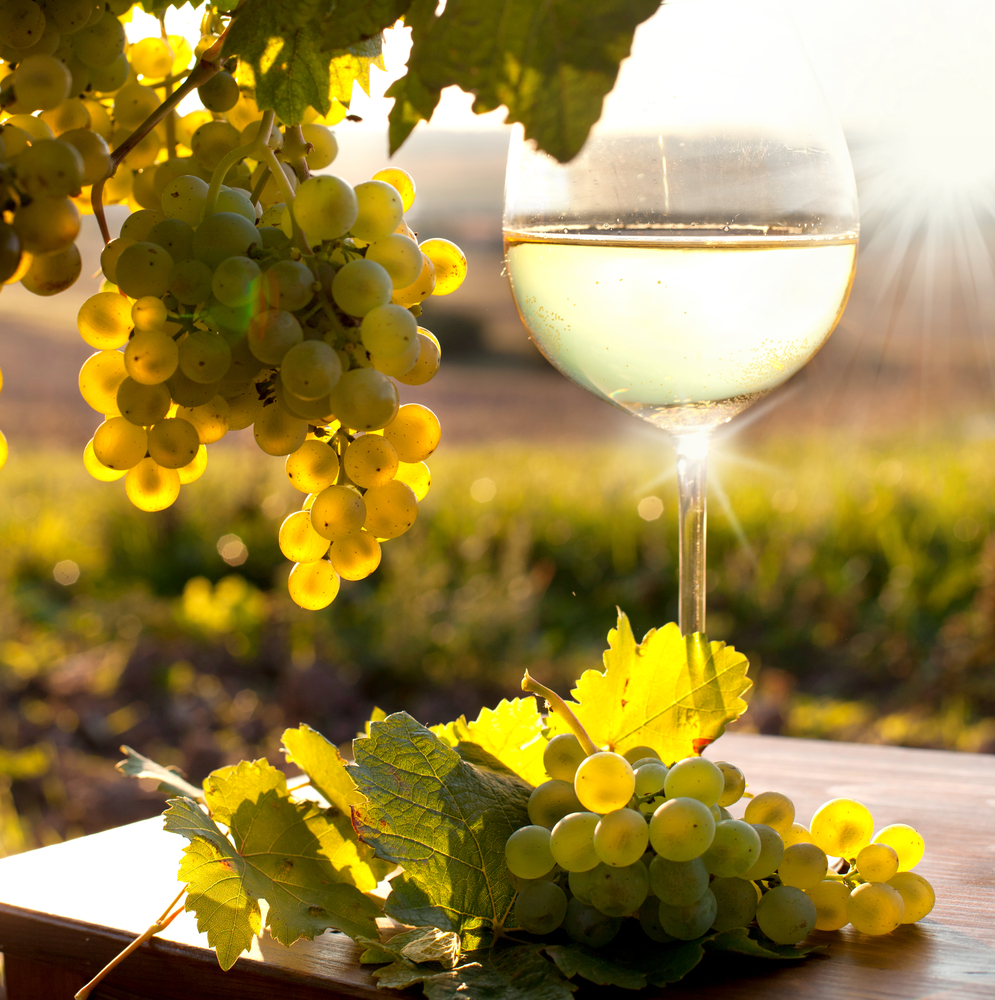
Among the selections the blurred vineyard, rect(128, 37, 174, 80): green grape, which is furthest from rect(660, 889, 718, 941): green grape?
the blurred vineyard

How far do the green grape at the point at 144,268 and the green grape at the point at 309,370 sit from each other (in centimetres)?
7

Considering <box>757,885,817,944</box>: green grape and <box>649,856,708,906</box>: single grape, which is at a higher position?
<box>649,856,708,906</box>: single grape

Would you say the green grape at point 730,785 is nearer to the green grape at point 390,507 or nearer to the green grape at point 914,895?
the green grape at point 914,895

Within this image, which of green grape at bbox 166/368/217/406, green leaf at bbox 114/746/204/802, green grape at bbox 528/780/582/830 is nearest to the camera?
green grape at bbox 166/368/217/406

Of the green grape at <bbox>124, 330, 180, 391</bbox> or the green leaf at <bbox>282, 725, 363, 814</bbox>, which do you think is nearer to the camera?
the green grape at <bbox>124, 330, 180, 391</bbox>

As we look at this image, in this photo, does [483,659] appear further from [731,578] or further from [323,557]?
[323,557]

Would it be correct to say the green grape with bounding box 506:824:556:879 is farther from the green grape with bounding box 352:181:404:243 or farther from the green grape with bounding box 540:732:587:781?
the green grape with bounding box 352:181:404:243

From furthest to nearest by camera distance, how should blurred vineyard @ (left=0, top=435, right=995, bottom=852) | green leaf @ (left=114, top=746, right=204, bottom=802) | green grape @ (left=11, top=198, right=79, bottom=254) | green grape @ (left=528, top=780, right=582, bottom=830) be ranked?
blurred vineyard @ (left=0, top=435, right=995, bottom=852), green leaf @ (left=114, top=746, right=204, bottom=802), green grape @ (left=528, top=780, right=582, bottom=830), green grape @ (left=11, top=198, right=79, bottom=254)

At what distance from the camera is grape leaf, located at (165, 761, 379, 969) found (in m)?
0.56

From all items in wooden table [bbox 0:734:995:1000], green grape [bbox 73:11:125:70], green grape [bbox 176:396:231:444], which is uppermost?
green grape [bbox 73:11:125:70]

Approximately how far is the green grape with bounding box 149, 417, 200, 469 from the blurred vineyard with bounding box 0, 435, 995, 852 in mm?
1966

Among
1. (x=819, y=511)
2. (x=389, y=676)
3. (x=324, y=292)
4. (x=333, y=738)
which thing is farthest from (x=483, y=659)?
(x=324, y=292)

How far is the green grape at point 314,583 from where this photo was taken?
1.80 feet

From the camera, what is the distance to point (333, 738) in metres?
2.70
